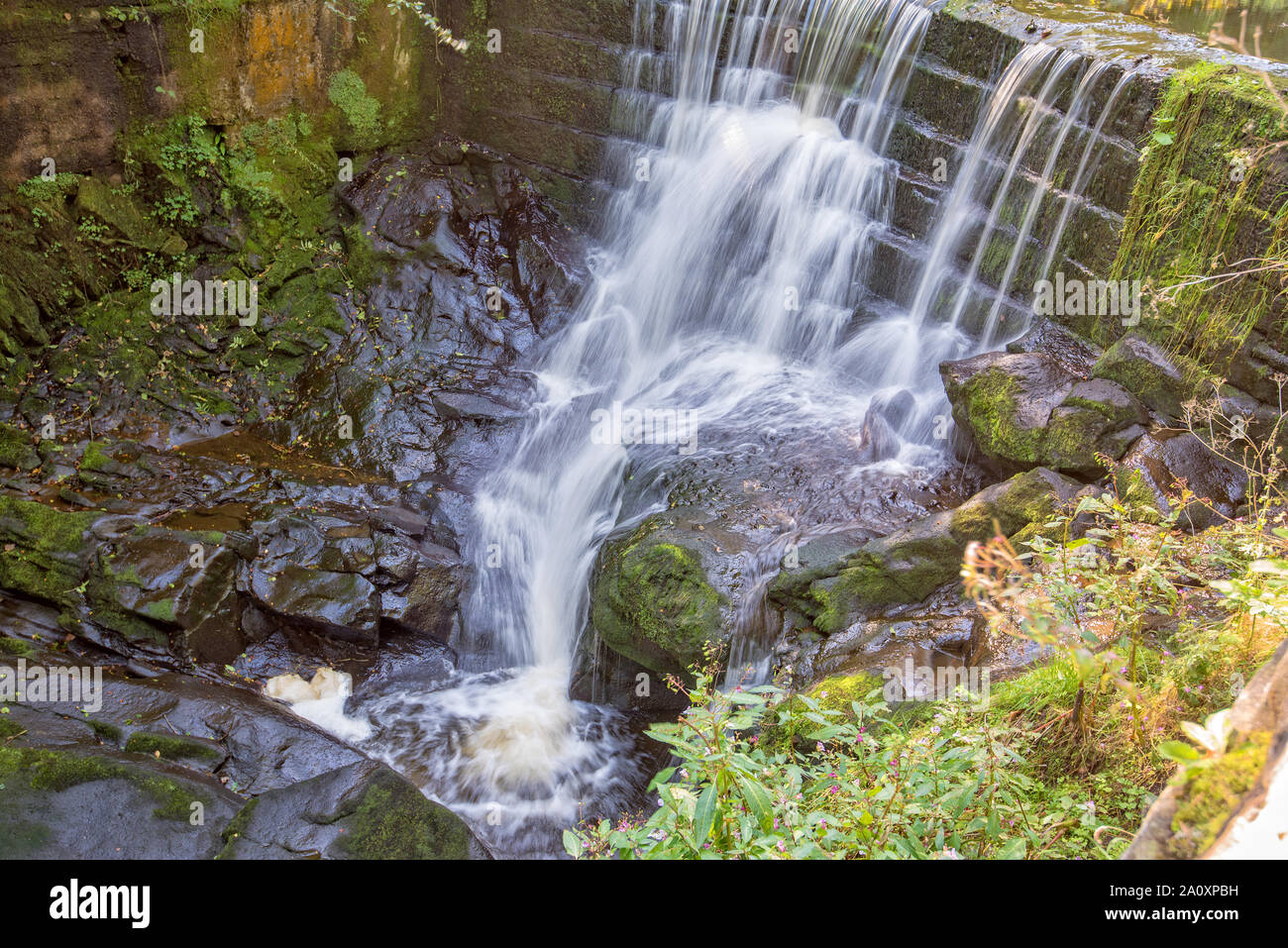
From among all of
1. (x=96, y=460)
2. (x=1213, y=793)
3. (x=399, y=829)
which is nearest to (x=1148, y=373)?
(x=1213, y=793)

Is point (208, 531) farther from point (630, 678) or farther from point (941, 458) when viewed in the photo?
point (941, 458)

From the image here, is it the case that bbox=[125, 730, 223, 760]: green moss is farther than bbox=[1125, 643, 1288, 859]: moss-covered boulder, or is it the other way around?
bbox=[125, 730, 223, 760]: green moss

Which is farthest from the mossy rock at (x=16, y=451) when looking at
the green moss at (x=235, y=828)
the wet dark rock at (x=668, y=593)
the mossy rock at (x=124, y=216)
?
the wet dark rock at (x=668, y=593)

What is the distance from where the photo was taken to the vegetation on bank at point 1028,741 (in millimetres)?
2605

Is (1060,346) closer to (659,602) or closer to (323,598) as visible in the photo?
(659,602)

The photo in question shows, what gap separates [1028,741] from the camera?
10.8 feet

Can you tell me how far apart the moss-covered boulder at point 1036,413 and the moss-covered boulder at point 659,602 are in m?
2.25

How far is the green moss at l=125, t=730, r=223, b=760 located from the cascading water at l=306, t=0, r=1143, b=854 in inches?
49.4

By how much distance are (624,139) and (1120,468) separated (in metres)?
6.57

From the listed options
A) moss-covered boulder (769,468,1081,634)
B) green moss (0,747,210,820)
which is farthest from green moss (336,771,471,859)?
moss-covered boulder (769,468,1081,634)

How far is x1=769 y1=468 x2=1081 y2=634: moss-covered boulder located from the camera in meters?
5.32

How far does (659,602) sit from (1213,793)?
4.03m

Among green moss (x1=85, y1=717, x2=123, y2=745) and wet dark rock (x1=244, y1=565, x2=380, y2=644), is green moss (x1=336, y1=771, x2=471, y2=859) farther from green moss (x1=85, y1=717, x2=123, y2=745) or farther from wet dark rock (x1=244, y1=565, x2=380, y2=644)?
wet dark rock (x1=244, y1=565, x2=380, y2=644)

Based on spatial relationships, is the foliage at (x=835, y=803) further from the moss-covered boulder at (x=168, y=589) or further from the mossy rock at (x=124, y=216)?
the mossy rock at (x=124, y=216)
